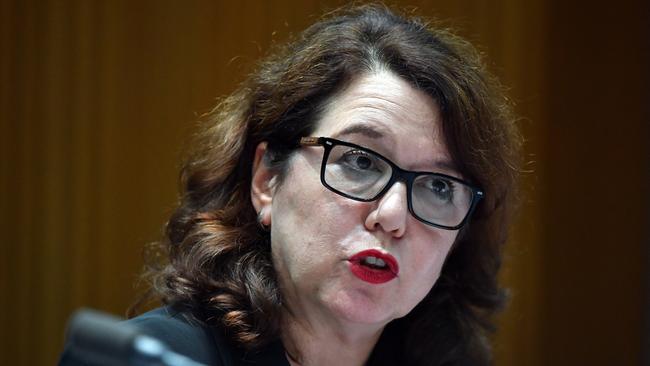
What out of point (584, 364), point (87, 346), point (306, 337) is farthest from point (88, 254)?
point (87, 346)

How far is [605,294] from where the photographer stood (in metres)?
3.11

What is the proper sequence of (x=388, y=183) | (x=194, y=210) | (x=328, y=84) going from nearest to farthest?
(x=388, y=183)
(x=328, y=84)
(x=194, y=210)

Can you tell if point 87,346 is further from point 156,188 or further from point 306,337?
point 156,188

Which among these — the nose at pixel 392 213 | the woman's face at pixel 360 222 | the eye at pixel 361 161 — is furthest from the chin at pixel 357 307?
the eye at pixel 361 161

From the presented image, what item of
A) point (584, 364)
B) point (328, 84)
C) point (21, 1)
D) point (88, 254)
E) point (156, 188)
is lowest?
point (584, 364)

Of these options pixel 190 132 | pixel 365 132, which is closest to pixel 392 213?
pixel 365 132

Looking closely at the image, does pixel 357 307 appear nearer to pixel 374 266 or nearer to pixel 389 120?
pixel 374 266

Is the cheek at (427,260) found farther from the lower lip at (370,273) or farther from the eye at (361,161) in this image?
the eye at (361,161)

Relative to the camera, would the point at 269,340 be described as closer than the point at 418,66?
Yes

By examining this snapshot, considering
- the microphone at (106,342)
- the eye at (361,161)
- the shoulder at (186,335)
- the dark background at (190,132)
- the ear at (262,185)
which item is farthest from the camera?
the dark background at (190,132)

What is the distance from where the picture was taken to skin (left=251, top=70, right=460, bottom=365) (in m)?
1.60

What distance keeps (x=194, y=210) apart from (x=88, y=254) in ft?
4.16

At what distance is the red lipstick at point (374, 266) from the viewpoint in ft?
5.21

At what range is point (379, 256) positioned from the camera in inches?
62.9
